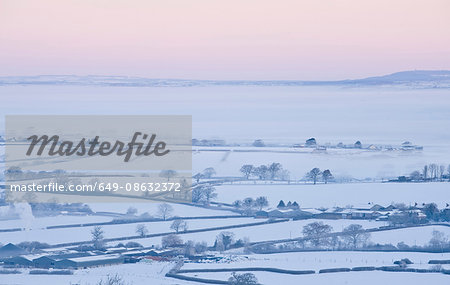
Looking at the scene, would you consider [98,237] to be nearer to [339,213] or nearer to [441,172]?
[339,213]

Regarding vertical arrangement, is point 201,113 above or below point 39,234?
above

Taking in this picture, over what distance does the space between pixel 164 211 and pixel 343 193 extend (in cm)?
288

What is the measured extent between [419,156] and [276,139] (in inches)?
186

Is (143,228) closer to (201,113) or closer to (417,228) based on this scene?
(417,228)

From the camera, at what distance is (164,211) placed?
10.2 meters

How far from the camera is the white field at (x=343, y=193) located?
11.3 m

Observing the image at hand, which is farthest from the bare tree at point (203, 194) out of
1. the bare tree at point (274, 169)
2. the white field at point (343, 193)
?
the bare tree at point (274, 169)

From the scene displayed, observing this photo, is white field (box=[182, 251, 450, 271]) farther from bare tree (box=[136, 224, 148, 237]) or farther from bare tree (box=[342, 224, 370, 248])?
bare tree (box=[136, 224, 148, 237])

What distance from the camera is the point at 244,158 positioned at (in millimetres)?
15844

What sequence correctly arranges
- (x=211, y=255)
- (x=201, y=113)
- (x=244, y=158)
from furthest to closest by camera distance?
1. (x=201, y=113)
2. (x=244, y=158)
3. (x=211, y=255)

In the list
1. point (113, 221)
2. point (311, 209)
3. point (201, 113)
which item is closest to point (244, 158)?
point (311, 209)
